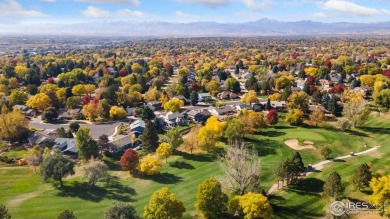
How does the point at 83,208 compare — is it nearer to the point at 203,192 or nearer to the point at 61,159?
the point at 61,159

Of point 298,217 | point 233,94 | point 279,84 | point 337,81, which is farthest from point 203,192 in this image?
point 337,81

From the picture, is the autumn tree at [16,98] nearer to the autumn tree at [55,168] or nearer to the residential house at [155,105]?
the residential house at [155,105]

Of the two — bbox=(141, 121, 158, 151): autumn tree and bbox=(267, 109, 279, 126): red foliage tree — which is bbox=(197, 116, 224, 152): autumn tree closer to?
bbox=(141, 121, 158, 151): autumn tree

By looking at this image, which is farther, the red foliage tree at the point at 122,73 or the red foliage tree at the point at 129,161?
the red foliage tree at the point at 122,73

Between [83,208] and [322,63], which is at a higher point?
[322,63]

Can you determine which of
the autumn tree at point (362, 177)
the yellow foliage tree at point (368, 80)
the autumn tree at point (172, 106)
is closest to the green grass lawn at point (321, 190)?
the autumn tree at point (362, 177)

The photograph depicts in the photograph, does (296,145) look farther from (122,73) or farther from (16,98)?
(122,73)
